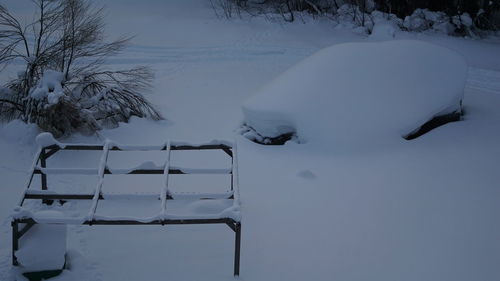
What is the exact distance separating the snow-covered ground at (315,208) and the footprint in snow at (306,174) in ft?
0.05

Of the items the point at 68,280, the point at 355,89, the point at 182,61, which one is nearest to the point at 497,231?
the point at 355,89

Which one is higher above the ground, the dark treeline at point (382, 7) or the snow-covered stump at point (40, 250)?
the dark treeline at point (382, 7)

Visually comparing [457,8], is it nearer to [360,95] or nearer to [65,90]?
[360,95]

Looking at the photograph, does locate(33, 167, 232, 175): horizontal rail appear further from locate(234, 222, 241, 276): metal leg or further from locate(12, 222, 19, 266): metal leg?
locate(234, 222, 241, 276): metal leg

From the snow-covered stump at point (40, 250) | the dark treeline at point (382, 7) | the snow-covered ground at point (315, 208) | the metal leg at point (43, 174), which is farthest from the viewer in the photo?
the dark treeline at point (382, 7)

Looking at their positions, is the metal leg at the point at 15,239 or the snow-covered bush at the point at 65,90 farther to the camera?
the snow-covered bush at the point at 65,90

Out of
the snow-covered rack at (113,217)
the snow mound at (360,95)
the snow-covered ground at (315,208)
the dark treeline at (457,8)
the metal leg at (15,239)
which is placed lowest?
the snow-covered ground at (315,208)

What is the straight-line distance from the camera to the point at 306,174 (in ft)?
23.5

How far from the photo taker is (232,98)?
1019 centimetres

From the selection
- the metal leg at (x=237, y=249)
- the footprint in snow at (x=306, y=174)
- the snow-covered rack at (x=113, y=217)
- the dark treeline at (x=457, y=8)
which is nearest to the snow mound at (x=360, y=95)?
the footprint in snow at (x=306, y=174)

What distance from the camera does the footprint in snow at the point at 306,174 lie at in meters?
7.10

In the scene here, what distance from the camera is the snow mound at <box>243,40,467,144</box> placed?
7.66m

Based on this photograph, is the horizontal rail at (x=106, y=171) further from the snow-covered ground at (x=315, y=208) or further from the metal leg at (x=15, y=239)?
the metal leg at (x=15, y=239)

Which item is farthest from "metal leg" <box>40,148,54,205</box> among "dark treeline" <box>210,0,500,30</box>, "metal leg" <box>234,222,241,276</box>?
"dark treeline" <box>210,0,500,30</box>
